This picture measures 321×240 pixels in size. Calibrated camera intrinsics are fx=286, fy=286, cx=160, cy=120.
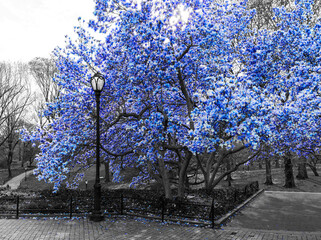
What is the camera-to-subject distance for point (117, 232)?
380 inches

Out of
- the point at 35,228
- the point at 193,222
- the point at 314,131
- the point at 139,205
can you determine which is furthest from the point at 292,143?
the point at 35,228

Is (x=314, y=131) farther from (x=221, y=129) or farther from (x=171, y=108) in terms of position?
Result: (x=171, y=108)

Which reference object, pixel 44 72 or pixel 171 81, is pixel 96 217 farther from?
pixel 44 72

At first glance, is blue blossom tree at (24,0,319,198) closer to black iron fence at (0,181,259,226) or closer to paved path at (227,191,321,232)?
black iron fence at (0,181,259,226)

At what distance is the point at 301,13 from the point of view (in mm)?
13977

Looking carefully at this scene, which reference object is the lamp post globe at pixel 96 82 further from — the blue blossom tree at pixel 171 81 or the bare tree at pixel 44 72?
the bare tree at pixel 44 72

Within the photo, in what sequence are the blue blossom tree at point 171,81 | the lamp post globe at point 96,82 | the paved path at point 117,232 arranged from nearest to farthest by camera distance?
the paved path at point 117,232
the blue blossom tree at point 171,81
the lamp post globe at point 96,82

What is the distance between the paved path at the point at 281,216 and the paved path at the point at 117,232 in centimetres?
104

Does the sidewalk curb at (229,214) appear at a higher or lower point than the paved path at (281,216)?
higher

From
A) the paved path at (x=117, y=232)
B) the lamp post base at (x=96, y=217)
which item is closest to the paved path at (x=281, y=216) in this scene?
the paved path at (x=117, y=232)

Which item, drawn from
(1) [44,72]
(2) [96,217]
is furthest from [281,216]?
(1) [44,72]

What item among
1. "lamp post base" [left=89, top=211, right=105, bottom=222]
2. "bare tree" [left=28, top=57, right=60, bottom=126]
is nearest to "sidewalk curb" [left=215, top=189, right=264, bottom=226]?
"lamp post base" [left=89, top=211, right=105, bottom=222]

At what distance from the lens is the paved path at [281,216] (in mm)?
11039

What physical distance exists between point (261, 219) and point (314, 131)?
4340mm
